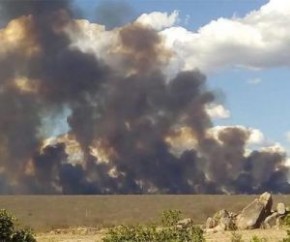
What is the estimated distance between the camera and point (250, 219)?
87438mm

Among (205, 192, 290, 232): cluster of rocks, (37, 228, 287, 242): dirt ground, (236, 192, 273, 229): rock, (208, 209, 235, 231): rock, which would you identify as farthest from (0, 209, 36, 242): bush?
(236, 192, 273, 229): rock

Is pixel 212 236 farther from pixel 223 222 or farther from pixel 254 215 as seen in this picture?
pixel 254 215

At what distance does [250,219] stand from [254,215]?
0.82 meters

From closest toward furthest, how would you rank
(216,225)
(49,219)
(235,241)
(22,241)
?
(22,241) < (235,241) < (216,225) < (49,219)

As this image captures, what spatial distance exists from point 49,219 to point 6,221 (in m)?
A: 91.2

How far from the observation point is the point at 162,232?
4284cm

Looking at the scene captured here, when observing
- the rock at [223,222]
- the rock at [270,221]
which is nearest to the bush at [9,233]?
the rock at [223,222]

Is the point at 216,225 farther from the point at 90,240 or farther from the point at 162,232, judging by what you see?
the point at 162,232

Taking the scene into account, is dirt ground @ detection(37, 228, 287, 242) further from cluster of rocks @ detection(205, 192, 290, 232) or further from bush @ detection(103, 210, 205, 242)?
bush @ detection(103, 210, 205, 242)

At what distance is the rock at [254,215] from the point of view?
86.5 m

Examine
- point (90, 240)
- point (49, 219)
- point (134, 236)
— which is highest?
point (49, 219)

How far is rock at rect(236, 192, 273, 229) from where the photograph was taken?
86.5m

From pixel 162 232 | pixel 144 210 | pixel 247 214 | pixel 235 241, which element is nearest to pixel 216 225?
pixel 247 214

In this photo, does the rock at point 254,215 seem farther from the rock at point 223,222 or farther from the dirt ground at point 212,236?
the dirt ground at point 212,236
